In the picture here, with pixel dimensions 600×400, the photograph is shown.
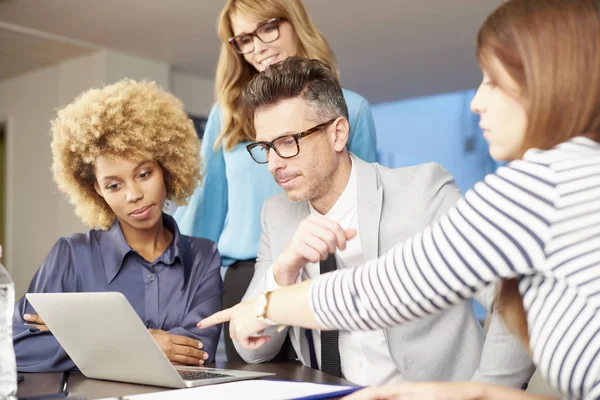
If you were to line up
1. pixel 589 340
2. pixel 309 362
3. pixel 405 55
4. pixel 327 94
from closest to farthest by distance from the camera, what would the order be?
1. pixel 589 340
2. pixel 309 362
3. pixel 327 94
4. pixel 405 55

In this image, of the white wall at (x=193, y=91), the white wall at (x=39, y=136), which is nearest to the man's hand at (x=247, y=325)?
the white wall at (x=39, y=136)

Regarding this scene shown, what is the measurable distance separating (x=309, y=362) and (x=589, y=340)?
0.94m

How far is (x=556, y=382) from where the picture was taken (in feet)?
2.84

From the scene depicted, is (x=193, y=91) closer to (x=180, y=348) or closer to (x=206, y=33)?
(x=206, y=33)

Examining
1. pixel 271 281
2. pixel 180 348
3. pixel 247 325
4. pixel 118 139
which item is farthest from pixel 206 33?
pixel 247 325

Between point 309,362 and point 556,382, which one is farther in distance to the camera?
point 309,362

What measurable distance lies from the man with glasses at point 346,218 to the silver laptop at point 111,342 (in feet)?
0.98

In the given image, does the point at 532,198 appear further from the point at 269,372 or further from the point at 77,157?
the point at 77,157

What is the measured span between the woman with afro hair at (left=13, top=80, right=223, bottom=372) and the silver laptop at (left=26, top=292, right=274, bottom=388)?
0.26 metres

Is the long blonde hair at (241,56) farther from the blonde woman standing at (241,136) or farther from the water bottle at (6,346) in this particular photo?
the water bottle at (6,346)

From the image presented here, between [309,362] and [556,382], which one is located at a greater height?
[556,382]

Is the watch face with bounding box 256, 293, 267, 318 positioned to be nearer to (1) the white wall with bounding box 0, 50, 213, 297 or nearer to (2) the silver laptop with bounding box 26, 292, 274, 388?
(2) the silver laptop with bounding box 26, 292, 274, 388

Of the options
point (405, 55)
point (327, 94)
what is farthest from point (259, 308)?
point (405, 55)

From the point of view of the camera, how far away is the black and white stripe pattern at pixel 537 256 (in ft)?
2.69
